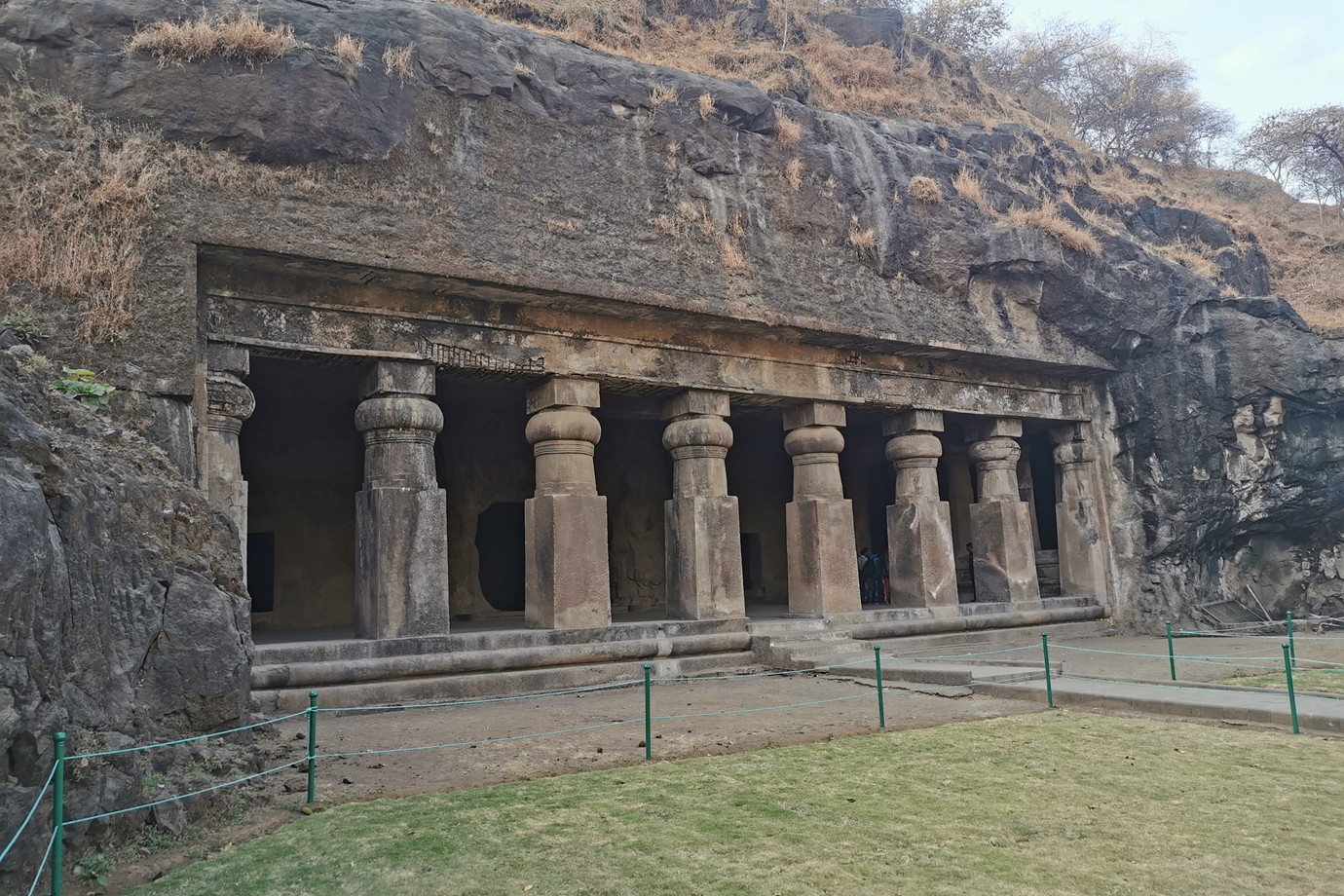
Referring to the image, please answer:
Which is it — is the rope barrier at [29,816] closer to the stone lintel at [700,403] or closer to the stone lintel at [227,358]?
the stone lintel at [227,358]

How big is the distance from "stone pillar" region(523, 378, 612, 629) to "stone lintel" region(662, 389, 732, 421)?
1.19m

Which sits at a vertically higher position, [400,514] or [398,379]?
[398,379]

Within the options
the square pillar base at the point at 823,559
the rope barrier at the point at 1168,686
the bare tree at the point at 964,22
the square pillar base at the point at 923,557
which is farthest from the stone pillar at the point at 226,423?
the bare tree at the point at 964,22

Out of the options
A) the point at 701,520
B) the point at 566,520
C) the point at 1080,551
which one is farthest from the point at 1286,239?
the point at 566,520

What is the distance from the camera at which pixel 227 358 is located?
8.42m

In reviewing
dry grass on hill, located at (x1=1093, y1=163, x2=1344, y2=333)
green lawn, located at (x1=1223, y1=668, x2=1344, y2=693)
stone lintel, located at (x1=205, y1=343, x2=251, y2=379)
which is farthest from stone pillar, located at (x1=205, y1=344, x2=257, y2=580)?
dry grass on hill, located at (x1=1093, y1=163, x2=1344, y2=333)

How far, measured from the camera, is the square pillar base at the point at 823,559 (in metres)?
11.6

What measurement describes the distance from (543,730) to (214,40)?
643 centimetres

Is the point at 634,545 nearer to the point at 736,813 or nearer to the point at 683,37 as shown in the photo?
the point at 683,37

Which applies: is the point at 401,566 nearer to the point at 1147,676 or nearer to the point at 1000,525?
the point at 1147,676

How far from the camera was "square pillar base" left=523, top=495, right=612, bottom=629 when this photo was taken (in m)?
9.84

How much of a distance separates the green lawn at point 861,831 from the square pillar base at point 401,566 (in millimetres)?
3822

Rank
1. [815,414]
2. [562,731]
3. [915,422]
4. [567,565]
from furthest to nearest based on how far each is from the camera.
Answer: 1. [915,422]
2. [815,414]
3. [567,565]
4. [562,731]

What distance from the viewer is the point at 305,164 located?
8.65m
